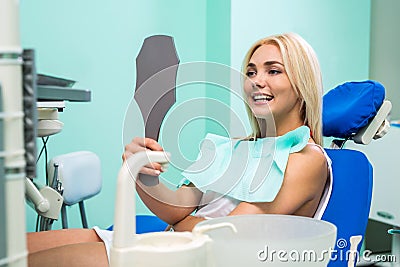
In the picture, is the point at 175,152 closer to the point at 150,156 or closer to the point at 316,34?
the point at 150,156

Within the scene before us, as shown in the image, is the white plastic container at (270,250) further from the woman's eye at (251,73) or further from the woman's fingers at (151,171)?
the woman's eye at (251,73)

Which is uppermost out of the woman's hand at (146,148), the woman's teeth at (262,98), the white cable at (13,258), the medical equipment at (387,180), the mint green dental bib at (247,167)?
the woman's teeth at (262,98)

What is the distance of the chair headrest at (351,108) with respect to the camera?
4.73 feet

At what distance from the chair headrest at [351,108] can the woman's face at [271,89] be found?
0.18 meters

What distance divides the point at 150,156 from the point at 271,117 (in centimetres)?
72

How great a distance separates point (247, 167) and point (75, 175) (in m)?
1.05

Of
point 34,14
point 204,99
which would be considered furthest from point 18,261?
point 34,14

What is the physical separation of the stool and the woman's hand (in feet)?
3.55

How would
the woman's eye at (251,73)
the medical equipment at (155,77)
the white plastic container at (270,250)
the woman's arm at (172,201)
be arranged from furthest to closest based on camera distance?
the woman's eye at (251,73) → the woman's arm at (172,201) → the medical equipment at (155,77) → the white plastic container at (270,250)

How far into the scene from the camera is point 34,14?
2.36 metres

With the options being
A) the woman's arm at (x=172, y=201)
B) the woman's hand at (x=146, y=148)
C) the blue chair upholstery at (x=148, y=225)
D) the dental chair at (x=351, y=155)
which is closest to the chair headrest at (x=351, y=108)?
the dental chair at (x=351, y=155)

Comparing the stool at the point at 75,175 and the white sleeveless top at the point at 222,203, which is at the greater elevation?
the white sleeveless top at the point at 222,203

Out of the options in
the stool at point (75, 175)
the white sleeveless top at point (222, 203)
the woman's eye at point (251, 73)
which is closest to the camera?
the white sleeveless top at point (222, 203)

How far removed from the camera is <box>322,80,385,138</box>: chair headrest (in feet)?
4.73
